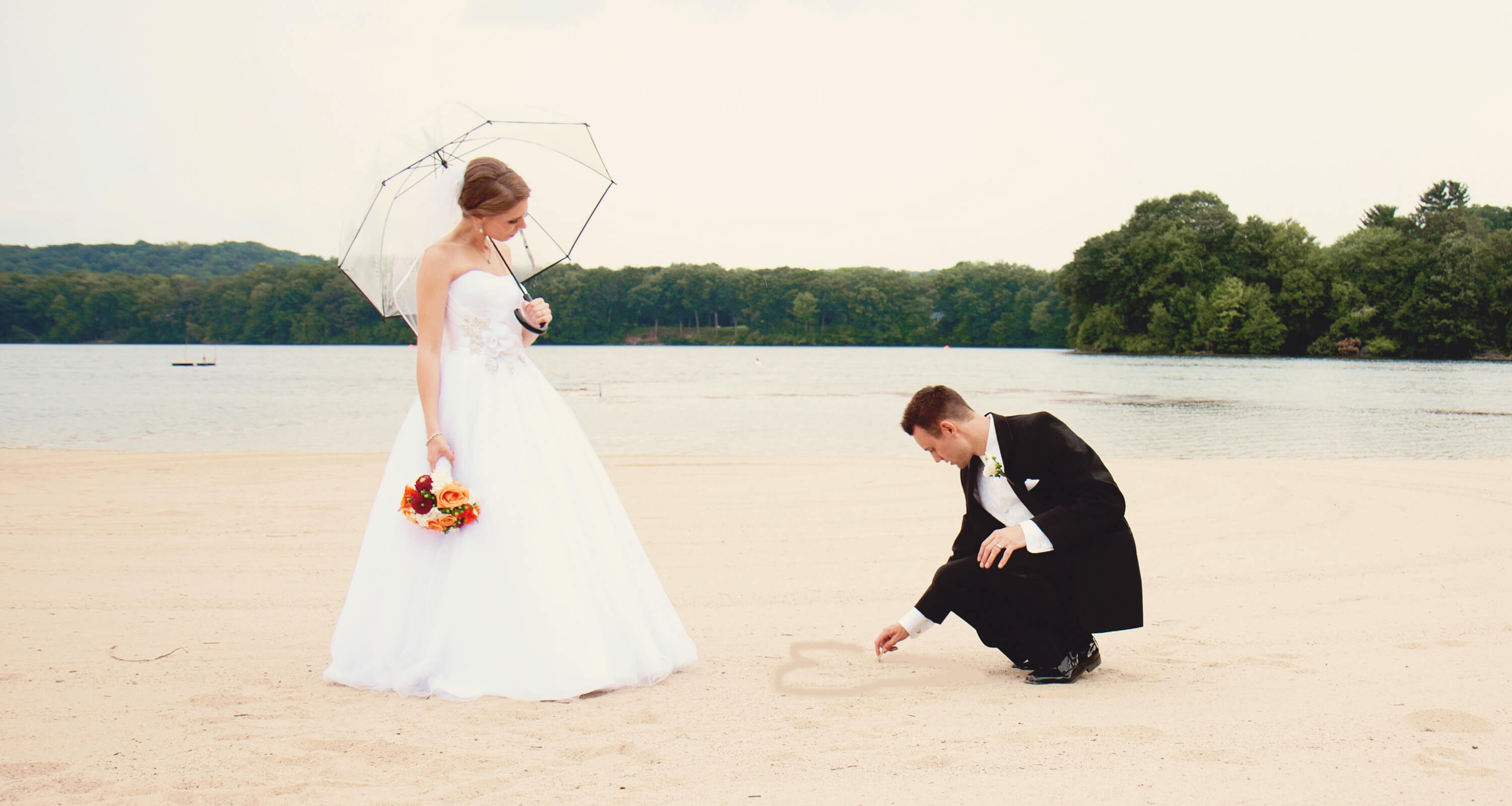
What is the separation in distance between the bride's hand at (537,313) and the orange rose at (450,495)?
2.43 ft

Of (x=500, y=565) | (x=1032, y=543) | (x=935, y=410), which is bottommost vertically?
(x=500, y=565)

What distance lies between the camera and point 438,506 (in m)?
4.08

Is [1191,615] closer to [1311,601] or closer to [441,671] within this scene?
[1311,601]

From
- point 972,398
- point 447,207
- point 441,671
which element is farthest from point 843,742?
point 972,398

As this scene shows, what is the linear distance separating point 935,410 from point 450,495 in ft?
6.32

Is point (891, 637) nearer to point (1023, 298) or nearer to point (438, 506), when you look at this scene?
point (438, 506)

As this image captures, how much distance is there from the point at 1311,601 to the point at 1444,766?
2.84 metres

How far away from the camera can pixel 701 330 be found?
5143 inches

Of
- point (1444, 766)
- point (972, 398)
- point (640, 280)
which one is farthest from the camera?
point (640, 280)

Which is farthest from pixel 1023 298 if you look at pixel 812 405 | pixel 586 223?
pixel 586 223

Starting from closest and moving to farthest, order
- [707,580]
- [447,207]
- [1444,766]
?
[1444,766] < [447,207] < [707,580]

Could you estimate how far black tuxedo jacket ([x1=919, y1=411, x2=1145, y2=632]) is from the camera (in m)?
4.01

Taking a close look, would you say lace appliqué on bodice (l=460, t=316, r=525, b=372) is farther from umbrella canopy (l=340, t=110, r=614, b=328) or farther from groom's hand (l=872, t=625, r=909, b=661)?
groom's hand (l=872, t=625, r=909, b=661)

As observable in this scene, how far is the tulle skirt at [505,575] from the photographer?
4.12m
